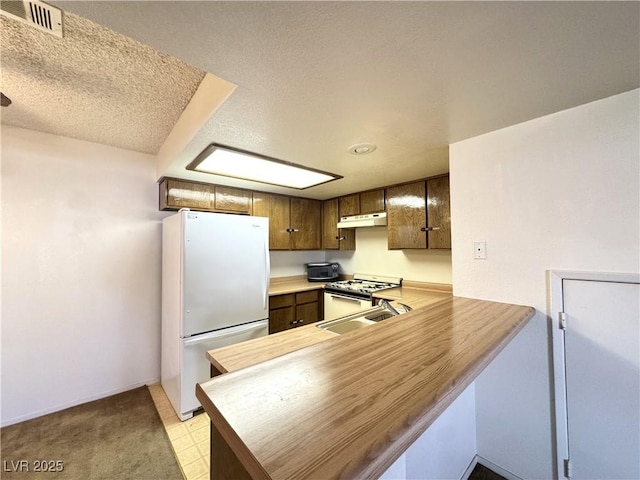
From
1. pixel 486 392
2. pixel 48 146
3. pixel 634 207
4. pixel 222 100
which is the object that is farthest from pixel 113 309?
pixel 634 207

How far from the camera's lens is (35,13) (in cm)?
88

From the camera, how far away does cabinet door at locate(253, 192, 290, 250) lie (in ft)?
9.53

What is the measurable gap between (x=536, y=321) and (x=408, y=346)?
3.12 ft

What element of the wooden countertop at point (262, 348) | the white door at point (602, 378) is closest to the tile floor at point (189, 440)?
the wooden countertop at point (262, 348)

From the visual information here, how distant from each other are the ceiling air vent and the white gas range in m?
2.64

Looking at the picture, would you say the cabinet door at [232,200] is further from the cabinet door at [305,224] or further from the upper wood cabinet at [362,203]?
the upper wood cabinet at [362,203]

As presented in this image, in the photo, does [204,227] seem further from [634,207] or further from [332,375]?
[634,207]

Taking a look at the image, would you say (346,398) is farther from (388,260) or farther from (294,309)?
(388,260)

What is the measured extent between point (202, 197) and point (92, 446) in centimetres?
207

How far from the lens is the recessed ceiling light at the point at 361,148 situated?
164cm

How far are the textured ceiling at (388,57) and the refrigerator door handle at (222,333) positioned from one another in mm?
1532

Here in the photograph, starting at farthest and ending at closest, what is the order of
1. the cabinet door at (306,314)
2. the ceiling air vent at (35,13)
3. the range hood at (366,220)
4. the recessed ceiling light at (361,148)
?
the cabinet door at (306,314) → the range hood at (366,220) → the recessed ceiling light at (361,148) → the ceiling air vent at (35,13)

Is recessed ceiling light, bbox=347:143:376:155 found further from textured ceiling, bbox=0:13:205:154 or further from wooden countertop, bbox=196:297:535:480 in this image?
wooden countertop, bbox=196:297:535:480

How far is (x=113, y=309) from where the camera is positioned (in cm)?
228
